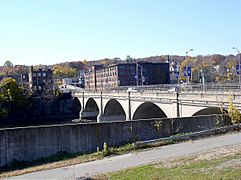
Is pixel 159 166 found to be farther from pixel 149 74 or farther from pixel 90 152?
pixel 149 74

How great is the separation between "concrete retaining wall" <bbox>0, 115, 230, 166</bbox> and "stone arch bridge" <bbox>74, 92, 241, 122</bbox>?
5.93m

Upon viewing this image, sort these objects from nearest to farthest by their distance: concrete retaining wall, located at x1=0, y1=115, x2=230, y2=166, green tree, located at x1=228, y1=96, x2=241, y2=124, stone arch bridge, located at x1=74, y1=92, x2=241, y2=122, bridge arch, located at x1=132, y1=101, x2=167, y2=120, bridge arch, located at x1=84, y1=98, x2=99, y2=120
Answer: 1. concrete retaining wall, located at x1=0, y1=115, x2=230, y2=166
2. green tree, located at x1=228, y1=96, x2=241, y2=124
3. stone arch bridge, located at x1=74, y1=92, x2=241, y2=122
4. bridge arch, located at x1=132, y1=101, x2=167, y2=120
5. bridge arch, located at x1=84, y1=98, x2=99, y2=120

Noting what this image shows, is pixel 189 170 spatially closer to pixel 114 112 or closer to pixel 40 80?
pixel 114 112

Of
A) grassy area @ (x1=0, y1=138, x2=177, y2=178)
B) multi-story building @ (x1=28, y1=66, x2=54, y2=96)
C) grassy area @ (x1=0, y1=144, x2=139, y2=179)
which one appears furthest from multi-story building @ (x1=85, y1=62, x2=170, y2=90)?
grassy area @ (x1=0, y1=144, x2=139, y2=179)

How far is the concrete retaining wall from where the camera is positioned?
2091 cm

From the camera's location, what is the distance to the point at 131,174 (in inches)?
540

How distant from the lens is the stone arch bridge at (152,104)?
32.2 meters

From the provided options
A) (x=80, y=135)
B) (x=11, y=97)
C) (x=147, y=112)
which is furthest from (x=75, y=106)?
(x=80, y=135)

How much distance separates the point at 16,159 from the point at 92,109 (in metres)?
72.3

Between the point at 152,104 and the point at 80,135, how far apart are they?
29.1m

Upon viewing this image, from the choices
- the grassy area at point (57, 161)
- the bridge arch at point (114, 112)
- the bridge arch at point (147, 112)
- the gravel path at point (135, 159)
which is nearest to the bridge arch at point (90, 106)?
the bridge arch at point (114, 112)

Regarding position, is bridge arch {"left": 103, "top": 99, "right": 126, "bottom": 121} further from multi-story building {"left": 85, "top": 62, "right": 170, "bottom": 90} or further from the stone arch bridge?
multi-story building {"left": 85, "top": 62, "right": 170, "bottom": 90}

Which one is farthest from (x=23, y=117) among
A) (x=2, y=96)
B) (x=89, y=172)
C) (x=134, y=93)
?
(x=89, y=172)

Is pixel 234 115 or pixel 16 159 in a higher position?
pixel 234 115
